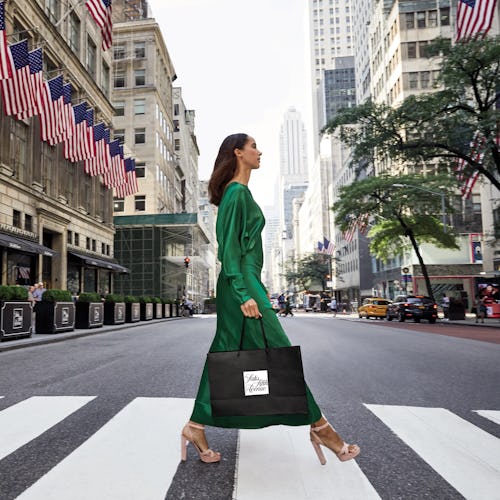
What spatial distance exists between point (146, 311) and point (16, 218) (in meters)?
8.48

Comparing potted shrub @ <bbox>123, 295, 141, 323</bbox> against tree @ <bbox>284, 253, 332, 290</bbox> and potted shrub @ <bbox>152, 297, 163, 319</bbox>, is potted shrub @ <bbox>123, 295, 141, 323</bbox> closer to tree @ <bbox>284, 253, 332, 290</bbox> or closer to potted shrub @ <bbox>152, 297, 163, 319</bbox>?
potted shrub @ <bbox>152, 297, 163, 319</bbox>

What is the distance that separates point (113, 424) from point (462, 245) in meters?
46.9

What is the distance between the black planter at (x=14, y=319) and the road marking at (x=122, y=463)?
9.02m

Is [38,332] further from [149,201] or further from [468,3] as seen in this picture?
[149,201]

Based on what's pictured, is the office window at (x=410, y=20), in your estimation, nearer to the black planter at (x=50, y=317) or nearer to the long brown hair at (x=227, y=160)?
the black planter at (x=50, y=317)

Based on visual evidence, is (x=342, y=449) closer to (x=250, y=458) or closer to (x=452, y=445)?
(x=250, y=458)

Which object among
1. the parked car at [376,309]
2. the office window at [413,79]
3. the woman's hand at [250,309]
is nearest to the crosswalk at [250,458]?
the woman's hand at [250,309]

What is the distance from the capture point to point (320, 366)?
8.02 meters

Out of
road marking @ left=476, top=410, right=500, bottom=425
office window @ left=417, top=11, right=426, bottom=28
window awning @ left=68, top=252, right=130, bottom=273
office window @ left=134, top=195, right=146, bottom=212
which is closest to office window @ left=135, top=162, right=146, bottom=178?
office window @ left=134, top=195, right=146, bottom=212

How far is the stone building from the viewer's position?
76.7 ft

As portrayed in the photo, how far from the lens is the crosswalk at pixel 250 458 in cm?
259

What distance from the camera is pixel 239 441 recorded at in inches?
139

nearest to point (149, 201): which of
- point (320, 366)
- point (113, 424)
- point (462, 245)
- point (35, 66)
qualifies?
point (462, 245)

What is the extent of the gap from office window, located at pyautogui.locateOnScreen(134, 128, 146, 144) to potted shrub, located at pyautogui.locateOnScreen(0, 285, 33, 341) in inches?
1786
